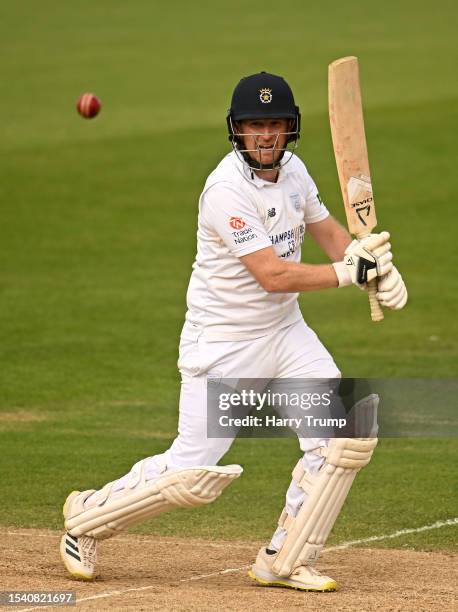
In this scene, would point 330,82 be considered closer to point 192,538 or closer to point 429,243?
point 192,538

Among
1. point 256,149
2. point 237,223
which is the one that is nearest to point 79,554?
point 237,223

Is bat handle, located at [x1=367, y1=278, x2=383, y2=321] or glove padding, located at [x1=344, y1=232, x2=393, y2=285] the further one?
bat handle, located at [x1=367, y1=278, x2=383, y2=321]

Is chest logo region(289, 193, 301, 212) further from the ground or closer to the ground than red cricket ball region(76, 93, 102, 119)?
closer to the ground

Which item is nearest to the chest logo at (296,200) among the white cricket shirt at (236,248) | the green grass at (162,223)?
the white cricket shirt at (236,248)

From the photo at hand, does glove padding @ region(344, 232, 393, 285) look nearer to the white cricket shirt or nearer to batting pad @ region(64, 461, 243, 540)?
the white cricket shirt

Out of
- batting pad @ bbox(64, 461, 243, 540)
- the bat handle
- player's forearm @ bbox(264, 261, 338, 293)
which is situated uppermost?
player's forearm @ bbox(264, 261, 338, 293)

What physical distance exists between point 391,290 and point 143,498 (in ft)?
4.93

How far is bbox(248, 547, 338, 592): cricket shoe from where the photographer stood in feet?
21.6

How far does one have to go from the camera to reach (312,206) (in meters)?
6.91

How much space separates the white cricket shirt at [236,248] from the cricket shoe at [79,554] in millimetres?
1138

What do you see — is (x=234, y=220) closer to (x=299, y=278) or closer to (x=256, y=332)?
(x=299, y=278)

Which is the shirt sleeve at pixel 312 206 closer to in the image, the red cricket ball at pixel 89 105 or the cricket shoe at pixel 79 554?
the cricket shoe at pixel 79 554

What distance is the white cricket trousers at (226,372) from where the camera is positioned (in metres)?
6.50

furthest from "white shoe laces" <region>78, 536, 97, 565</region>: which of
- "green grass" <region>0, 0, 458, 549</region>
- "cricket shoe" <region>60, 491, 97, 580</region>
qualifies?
"green grass" <region>0, 0, 458, 549</region>
